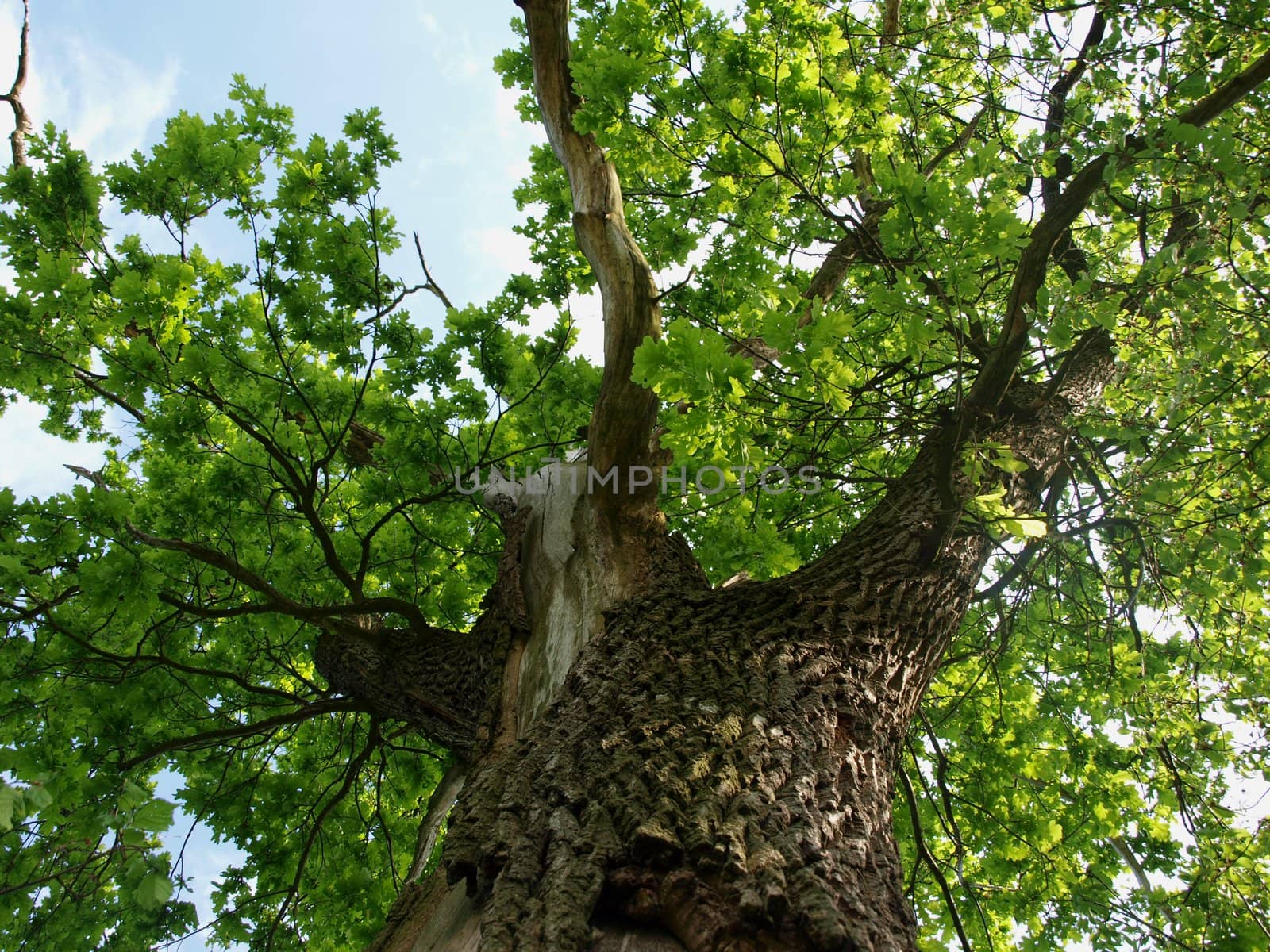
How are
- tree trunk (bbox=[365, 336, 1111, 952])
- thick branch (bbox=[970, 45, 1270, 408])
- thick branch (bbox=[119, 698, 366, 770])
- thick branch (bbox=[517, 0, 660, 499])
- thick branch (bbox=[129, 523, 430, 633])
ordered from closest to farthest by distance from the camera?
tree trunk (bbox=[365, 336, 1111, 952]) < thick branch (bbox=[970, 45, 1270, 408]) < thick branch (bbox=[129, 523, 430, 633]) < thick branch (bbox=[517, 0, 660, 499]) < thick branch (bbox=[119, 698, 366, 770])

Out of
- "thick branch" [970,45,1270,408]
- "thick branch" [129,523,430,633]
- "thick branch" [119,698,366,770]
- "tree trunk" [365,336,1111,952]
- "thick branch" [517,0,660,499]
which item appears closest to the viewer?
"tree trunk" [365,336,1111,952]

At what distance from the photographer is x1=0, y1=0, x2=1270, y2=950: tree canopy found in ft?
9.35

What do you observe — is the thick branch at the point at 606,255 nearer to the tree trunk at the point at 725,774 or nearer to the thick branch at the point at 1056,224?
the tree trunk at the point at 725,774

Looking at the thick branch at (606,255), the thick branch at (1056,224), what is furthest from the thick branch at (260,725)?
the thick branch at (1056,224)

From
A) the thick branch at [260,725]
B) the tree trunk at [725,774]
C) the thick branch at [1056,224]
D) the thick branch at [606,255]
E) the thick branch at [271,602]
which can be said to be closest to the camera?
the tree trunk at [725,774]

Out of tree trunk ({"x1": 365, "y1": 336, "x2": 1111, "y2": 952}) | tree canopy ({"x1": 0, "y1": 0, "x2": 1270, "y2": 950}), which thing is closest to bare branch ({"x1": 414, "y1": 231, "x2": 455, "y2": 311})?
tree canopy ({"x1": 0, "y1": 0, "x2": 1270, "y2": 950})

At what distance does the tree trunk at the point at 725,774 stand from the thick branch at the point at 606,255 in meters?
0.93

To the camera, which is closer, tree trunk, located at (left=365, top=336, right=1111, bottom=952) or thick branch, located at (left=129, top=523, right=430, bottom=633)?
tree trunk, located at (left=365, top=336, right=1111, bottom=952)

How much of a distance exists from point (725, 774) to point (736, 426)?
1186mm

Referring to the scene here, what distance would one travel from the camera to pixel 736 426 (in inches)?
99.3

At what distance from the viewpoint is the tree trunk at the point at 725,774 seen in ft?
4.47

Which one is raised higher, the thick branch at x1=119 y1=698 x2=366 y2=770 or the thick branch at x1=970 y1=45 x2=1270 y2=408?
the thick branch at x1=970 y1=45 x2=1270 y2=408

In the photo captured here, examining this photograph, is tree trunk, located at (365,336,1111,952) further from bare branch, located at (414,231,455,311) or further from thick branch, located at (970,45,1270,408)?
bare branch, located at (414,231,455,311)

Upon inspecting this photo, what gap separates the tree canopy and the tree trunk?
45 centimetres
